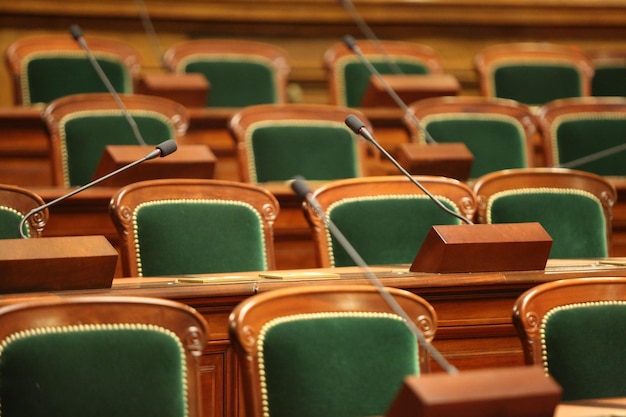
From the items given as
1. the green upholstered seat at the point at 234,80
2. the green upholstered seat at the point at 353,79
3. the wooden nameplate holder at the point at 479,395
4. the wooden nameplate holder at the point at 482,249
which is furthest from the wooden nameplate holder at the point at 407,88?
the wooden nameplate holder at the point at 479,395

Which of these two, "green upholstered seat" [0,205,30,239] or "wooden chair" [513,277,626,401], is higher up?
"green upholstered seat" [0,205,30,239]

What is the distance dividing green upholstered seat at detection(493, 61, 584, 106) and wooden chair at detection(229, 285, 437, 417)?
1.27 metres

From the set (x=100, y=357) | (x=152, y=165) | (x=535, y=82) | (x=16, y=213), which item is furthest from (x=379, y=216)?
(x=535, y=82)

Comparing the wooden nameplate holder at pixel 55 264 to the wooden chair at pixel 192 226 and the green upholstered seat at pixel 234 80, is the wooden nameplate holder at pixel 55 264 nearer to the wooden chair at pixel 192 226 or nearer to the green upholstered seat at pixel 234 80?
the wooden chair at pixel 192 226

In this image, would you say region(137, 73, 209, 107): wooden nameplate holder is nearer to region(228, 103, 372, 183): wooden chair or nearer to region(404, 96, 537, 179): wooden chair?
region(228, 103, 372, 183): wooden chair

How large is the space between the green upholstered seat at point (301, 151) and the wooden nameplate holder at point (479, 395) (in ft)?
3.07

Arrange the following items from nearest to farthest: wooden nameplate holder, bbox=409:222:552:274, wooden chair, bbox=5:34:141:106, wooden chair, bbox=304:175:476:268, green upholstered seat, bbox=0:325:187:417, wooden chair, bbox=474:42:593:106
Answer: green upholstered seat, bbox=0:325:187:417, wooden nameplate holder, bbox=409:222:552:274, wooden chair, bbox=304:175:476:268, wooden chair, bbox=5:34:141:106, wooden chair, bbox=474:42:593:106

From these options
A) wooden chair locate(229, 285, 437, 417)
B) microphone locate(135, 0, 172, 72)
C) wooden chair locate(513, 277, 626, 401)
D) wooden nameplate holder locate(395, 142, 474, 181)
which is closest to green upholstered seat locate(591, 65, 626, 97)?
wooden nameplate holder locate(395, 142, 474, 181)

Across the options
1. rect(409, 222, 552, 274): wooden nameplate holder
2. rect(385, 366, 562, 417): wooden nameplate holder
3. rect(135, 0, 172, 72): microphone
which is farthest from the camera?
rect(135, 0, 172, 72): microphone

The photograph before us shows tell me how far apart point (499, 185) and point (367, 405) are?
1.91ft

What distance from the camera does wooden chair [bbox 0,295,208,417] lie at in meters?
0.76

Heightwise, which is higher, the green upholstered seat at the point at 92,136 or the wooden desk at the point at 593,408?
Result: the green upholstered seat at the point at 92,136

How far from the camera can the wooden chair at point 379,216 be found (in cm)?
128

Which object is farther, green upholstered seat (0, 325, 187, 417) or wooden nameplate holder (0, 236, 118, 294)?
wooden nameplate holder (0, 236, 118, 294)
